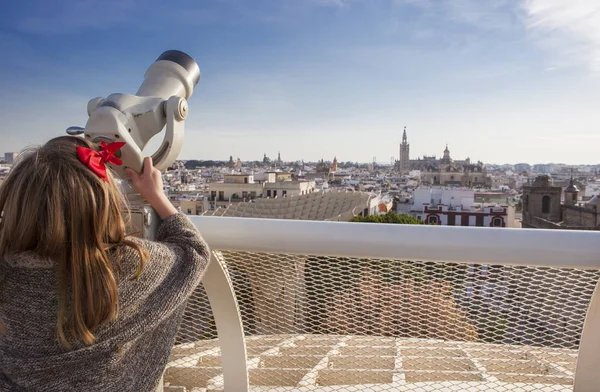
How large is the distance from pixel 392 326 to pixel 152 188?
558 mm

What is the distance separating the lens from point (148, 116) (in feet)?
3.55

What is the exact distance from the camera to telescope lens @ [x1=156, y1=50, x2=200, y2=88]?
1.24 m

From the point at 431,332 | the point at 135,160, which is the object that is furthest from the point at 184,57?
the point at 431,332

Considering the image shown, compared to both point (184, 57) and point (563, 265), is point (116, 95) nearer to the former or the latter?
point (184, 57)

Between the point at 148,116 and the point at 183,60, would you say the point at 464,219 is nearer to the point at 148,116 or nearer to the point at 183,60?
the point at 183,60

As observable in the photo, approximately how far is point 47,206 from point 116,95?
374mm

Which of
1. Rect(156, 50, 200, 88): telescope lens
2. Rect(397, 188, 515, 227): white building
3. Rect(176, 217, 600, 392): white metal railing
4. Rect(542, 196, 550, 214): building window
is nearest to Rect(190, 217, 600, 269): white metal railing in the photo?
Rect(176, 217, 600, 392): white metal railing

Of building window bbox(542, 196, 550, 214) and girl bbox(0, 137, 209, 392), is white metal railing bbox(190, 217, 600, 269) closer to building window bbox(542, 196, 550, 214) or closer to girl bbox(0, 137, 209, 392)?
girl bbox(0, 137, 209, 392)

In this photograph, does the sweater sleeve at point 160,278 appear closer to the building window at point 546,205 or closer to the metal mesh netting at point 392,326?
the metal mesh netting at point 392,326

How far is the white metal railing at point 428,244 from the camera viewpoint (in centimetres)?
85

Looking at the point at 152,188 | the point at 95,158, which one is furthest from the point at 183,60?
the point at 95,158

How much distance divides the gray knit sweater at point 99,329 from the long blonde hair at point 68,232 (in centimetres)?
2

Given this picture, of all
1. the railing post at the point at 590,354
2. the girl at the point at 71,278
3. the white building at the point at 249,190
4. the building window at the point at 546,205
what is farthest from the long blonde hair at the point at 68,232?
the white building at the point at 249,190

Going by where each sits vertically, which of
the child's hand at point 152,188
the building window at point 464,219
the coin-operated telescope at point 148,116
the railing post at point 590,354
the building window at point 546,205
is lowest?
the building window at point 464,219
